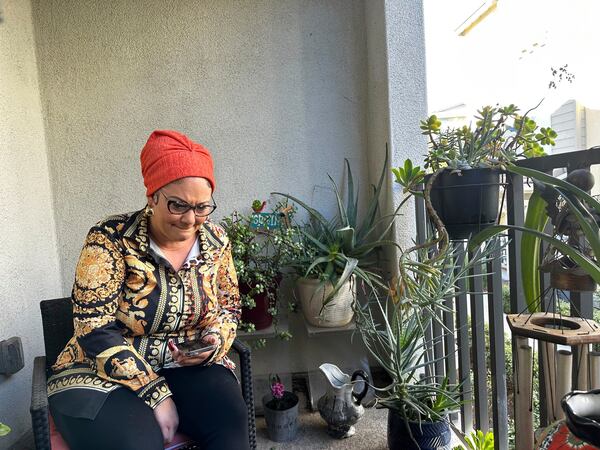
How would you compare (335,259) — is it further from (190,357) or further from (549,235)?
(549,235)

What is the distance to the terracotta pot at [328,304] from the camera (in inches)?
83.2

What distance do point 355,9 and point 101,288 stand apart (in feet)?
6.95

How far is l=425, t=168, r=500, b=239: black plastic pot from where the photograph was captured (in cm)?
131

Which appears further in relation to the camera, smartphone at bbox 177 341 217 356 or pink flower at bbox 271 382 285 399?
pink flower at bbox 271 382 285 399

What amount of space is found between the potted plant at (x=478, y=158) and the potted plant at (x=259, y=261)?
0.93 metres

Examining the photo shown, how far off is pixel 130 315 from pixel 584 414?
3.86 feet

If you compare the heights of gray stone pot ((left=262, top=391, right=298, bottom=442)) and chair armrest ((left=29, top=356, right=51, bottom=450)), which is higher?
chair armrest ((left=29, top=356, right=51, bottom=450))

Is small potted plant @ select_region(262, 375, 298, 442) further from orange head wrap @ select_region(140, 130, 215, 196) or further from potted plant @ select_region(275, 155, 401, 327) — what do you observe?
orange head wrap @ select_region(140, 130, 215, 196)

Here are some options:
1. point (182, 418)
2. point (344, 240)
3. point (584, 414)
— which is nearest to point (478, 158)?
point (584, 414)

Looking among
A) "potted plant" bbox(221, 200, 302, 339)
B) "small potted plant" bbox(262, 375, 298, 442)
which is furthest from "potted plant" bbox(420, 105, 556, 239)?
"small potted plant" bbox(262, 375, 298, 442)

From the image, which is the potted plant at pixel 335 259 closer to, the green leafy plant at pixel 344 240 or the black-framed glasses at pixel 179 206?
the green leafy plant at pixel 344 240

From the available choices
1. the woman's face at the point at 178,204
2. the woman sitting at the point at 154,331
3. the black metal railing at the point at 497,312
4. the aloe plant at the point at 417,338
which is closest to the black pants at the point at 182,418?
the woman sitting at the point at 154,331

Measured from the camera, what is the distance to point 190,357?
1.30m

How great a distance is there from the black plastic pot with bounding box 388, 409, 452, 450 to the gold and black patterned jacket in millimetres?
726
